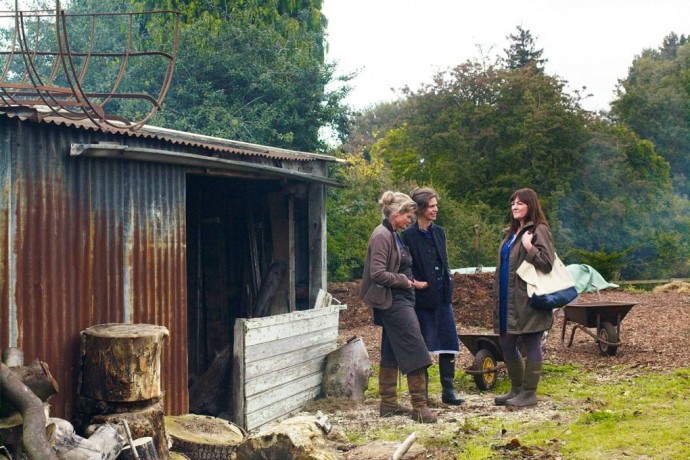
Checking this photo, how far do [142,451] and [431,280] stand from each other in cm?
345

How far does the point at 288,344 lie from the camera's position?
8.16m

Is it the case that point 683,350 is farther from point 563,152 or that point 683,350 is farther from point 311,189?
point 563,152

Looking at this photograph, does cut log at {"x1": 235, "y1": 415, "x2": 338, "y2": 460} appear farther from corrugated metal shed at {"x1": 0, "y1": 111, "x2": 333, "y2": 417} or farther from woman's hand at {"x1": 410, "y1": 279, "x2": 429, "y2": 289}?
woman's hand at {"x1": 410, "y1": 279, "x2": 429, "y2": 289}

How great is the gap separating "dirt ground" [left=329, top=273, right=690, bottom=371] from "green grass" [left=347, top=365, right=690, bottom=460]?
4.51ft

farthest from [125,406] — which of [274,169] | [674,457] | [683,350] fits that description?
[683,350]

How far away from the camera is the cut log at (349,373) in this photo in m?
8.70

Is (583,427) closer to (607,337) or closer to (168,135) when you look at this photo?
(607,337)

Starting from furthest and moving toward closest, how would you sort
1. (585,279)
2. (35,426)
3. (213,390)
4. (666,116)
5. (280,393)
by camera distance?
(666,116), (585,279), (213,390), (280,393), (35,426)

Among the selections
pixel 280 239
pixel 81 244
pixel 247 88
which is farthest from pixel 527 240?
pixel 247 88

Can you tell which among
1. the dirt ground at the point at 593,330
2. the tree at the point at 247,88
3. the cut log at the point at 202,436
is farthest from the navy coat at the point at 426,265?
the tree at the point at 247,88

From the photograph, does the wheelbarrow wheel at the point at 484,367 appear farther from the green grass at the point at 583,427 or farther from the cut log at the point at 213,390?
the cut log at the point at 213,390

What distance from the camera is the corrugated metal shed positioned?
5.50 m

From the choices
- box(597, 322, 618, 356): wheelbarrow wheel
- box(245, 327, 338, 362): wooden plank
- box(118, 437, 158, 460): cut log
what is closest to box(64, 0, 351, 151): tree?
box(597, 322, 618, 356): wheelbarrow wheel

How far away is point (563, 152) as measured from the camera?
98.8ft
